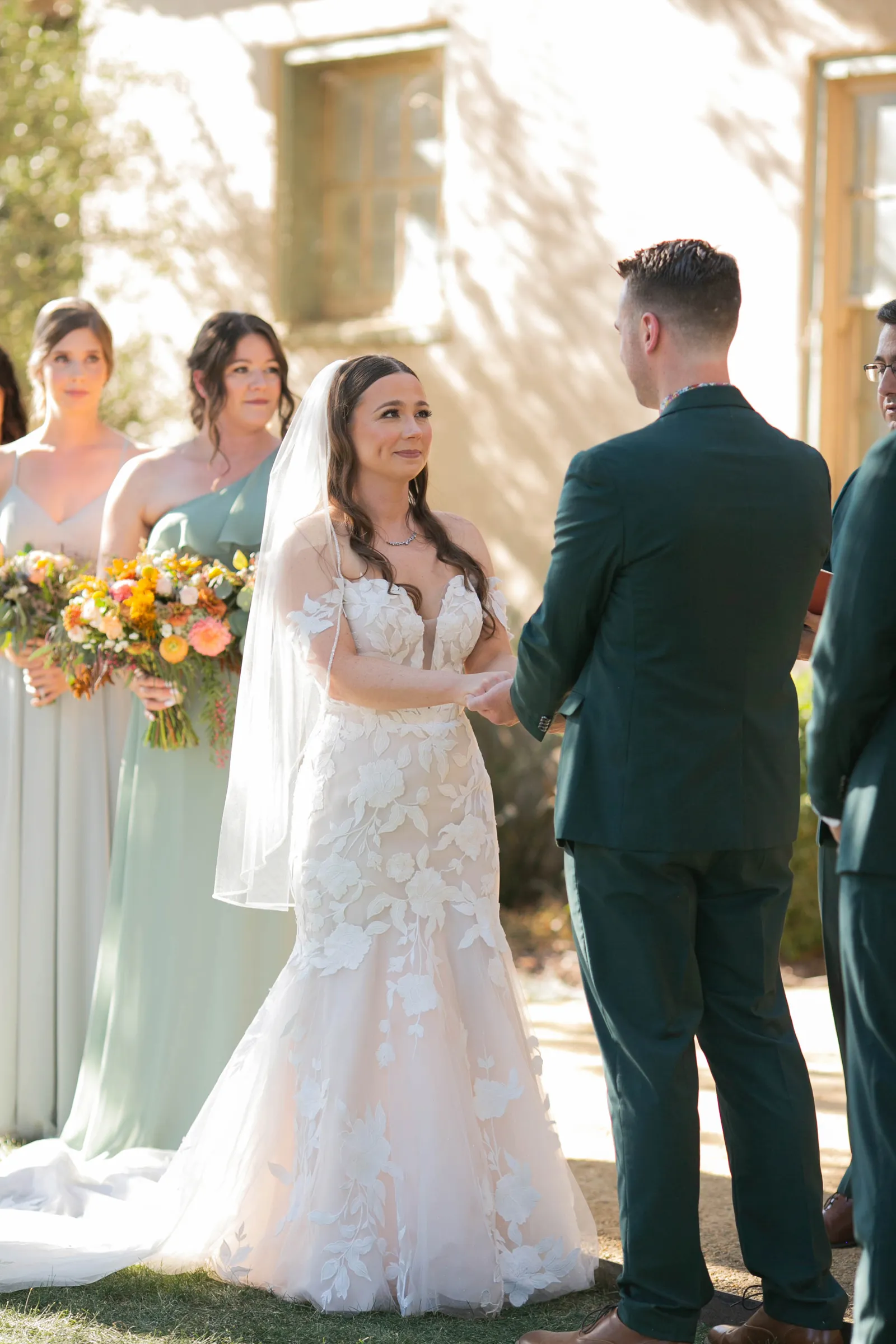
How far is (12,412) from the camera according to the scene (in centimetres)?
668

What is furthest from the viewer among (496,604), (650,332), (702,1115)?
(702,1115)

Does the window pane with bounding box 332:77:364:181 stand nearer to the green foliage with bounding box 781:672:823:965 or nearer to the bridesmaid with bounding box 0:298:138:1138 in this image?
the green foliage with bounding box 781:672:823:965

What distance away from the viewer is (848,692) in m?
2.83

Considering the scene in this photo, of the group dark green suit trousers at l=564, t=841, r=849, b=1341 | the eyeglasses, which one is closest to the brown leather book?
the eyeglasses

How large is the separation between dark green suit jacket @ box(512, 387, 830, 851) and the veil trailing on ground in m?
1.11

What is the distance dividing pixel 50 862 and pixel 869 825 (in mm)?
3668

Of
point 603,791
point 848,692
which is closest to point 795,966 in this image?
point 603,791

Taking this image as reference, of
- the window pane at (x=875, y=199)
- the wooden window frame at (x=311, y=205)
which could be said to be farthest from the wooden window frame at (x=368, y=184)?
the window pane at (x=875, y=199)

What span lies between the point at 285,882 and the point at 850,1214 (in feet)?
5.96

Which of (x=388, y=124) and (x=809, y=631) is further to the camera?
(x=388, y=124)

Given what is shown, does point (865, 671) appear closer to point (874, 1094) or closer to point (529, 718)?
point (874, 1094)

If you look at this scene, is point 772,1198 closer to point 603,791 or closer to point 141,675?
point 603,791

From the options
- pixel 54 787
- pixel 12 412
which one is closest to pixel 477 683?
pixel 54 787

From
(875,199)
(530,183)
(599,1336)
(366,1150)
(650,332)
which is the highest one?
(530,183)
